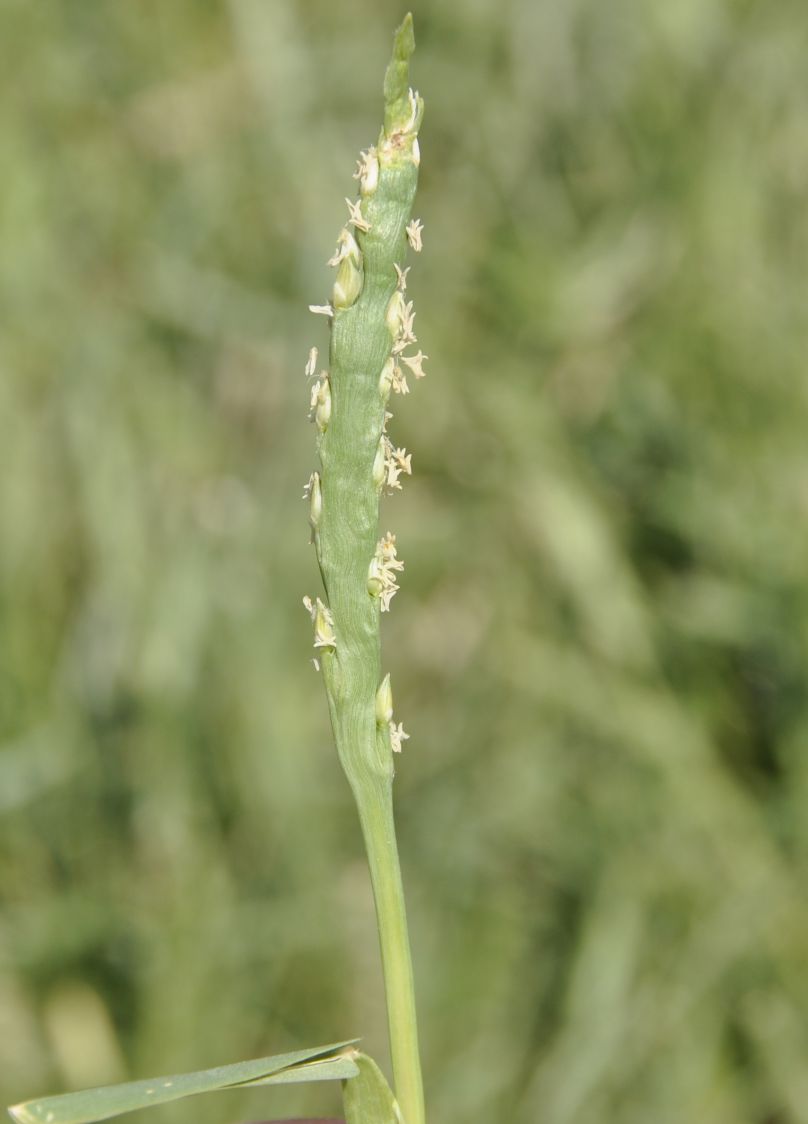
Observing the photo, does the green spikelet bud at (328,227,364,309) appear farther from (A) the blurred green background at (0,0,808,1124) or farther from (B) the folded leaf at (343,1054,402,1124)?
(A) the blurred green background at (0,0,808,1124)

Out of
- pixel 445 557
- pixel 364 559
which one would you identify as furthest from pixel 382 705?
pixel 445 557

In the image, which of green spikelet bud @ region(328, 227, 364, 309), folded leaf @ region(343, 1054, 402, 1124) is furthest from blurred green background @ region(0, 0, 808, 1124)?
green spikelet bud @ region(328, 227, 364, 309)

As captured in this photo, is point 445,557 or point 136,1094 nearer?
point 136,1094

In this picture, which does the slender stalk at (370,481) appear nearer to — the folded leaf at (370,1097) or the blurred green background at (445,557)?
the folded leaf at (370,1097)

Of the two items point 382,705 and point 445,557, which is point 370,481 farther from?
point 445,557

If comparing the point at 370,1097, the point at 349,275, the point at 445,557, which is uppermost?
the point at 445,557

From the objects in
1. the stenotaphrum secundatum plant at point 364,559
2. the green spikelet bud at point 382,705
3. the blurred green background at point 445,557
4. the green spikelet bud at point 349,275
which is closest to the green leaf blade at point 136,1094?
the stenotaphrum secundatum plant at point 364,559
